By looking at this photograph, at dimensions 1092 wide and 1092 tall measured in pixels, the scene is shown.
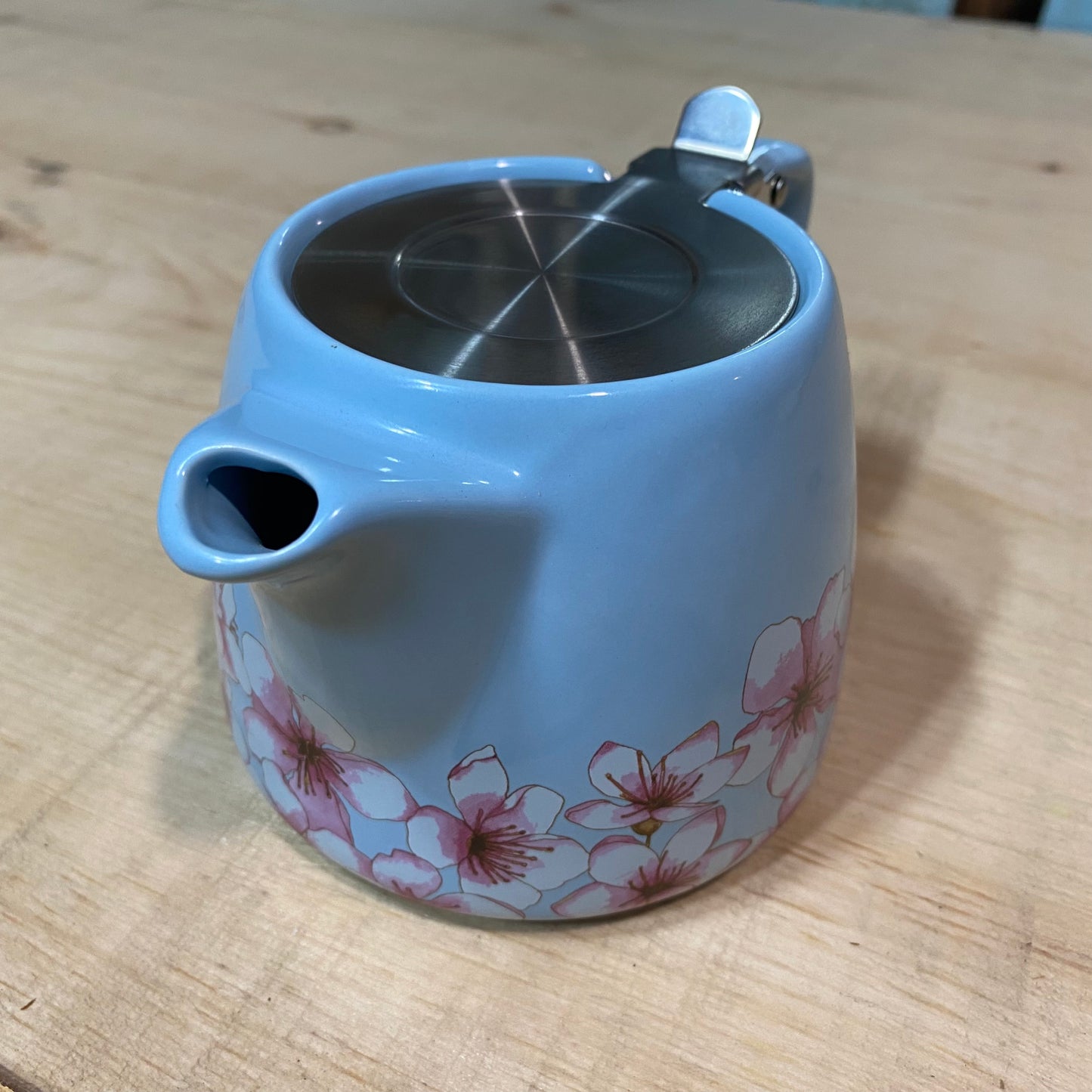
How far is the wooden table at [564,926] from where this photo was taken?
34 cm

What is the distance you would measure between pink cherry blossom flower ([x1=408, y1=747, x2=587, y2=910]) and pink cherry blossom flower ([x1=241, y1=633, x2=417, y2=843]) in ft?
0.04

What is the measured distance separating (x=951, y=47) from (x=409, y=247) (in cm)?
94

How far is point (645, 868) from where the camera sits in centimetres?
35

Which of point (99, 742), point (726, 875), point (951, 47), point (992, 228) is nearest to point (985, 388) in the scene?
point (992, 228)

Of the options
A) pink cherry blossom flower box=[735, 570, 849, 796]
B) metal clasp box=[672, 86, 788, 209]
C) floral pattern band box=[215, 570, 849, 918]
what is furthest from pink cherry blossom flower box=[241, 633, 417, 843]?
metal clasp box=[672, 86, 788, 209]

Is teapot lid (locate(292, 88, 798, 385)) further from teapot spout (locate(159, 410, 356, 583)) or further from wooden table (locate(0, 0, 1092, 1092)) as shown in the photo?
wooden table (locate(0, 0, 1092, 1092))

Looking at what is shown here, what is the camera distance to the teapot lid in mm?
312

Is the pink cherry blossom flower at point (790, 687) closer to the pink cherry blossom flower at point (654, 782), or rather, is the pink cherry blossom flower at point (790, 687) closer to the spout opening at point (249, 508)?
the pink cherry blossom flower at point (654, 782)

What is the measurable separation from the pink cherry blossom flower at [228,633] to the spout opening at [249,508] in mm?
35

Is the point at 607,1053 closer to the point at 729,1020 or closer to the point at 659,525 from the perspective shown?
the point at 729,1020

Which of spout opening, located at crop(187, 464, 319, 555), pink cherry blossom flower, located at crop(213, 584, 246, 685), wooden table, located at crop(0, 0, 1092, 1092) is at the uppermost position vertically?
spout opening, located at crop(187, 464, 319, 555)

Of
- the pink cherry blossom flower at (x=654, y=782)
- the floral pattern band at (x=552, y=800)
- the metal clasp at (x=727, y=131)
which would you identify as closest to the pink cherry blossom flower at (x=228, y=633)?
the floral pattern band at (x=552, y=800)

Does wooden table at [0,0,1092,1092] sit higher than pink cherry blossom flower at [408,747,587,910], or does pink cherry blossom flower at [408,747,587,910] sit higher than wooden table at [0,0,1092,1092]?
pink cherry blossom flower at [408,747,587,910]

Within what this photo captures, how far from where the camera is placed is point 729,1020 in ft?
1.14
